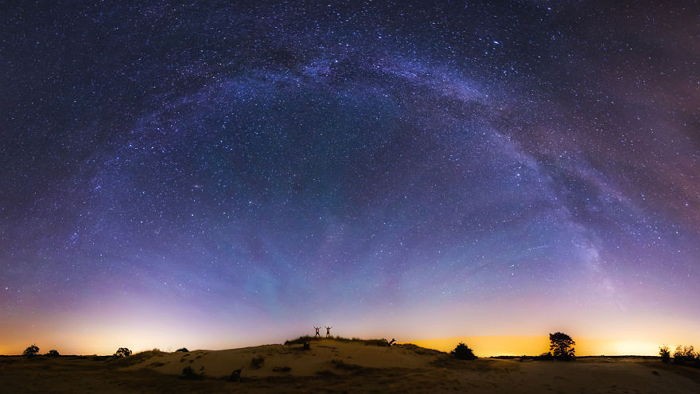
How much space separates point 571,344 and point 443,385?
22.2 metres

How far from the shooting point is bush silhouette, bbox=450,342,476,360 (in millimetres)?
30203

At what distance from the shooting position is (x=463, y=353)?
3047 centimetres

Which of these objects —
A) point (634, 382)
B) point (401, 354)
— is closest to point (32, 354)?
point (401, 354)

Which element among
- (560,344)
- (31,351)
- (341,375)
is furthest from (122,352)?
(560,344)

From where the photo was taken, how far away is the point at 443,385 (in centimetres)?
2123

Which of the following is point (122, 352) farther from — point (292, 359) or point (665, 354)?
point (665, 354)

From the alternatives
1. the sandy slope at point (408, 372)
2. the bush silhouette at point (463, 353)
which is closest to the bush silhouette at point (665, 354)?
the sandy slope at point (408, 372)

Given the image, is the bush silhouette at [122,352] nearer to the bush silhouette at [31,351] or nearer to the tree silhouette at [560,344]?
the bush silhouette at [31,351]

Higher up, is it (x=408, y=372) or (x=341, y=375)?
(x=408, y=372)

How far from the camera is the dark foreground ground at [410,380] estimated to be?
20578 millimetres

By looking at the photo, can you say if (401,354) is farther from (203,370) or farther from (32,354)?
(32,354)

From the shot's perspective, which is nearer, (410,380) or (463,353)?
(410,380)

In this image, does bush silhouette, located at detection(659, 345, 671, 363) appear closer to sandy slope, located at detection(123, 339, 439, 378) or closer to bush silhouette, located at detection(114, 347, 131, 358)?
sandy slope, located at detection(123, 339, 439, 378)

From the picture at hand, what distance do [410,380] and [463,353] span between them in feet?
32.8
